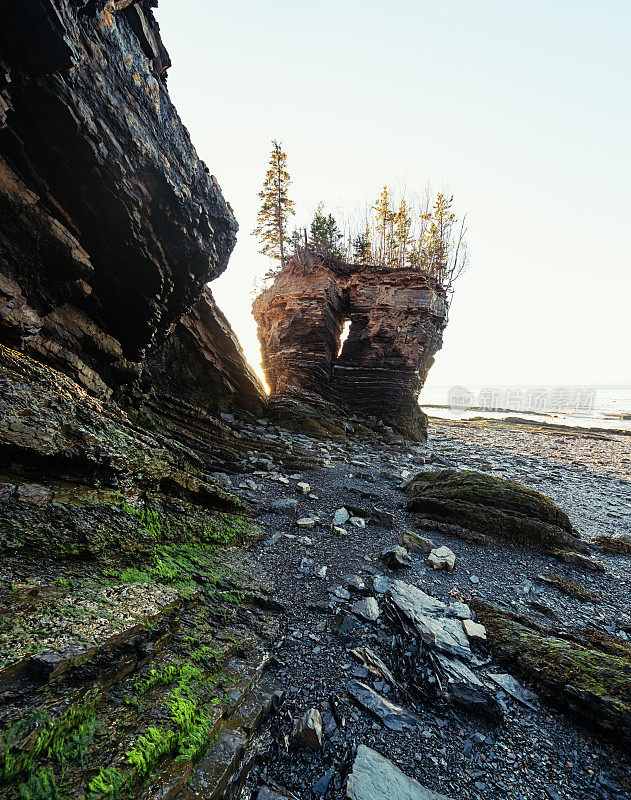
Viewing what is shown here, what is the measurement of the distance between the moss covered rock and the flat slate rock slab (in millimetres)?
4687

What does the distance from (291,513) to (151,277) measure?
5.89 m

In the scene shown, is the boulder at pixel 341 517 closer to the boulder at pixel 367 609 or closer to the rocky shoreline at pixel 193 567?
the rocky shoreline at pixel 193 567

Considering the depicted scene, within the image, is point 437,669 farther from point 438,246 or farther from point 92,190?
point 438,246

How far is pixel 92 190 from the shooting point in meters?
5.53

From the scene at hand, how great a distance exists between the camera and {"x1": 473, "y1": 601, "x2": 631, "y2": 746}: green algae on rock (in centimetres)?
255

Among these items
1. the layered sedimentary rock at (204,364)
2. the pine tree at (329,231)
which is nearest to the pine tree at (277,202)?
the pine tree at (329,231)

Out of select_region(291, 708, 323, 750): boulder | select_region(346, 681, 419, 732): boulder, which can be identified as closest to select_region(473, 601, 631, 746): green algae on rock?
select_region(346, 681, 419, 732): boulder

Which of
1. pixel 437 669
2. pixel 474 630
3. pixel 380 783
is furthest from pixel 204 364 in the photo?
pixel 380 783

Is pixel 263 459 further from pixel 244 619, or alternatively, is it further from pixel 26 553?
pixel 26 553

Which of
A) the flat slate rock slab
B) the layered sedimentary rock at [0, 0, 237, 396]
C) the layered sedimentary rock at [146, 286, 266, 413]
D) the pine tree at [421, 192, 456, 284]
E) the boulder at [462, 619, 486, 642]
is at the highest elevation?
the pine tree at [421, 192, 456, 284]

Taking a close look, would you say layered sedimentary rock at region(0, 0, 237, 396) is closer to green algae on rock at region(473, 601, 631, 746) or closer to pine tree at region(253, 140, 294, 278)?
green algae on rock at region(473, 601, 631, 746)

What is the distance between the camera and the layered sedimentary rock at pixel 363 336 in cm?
1894

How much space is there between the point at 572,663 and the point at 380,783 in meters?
2.15

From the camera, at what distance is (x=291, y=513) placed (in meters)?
6.36
